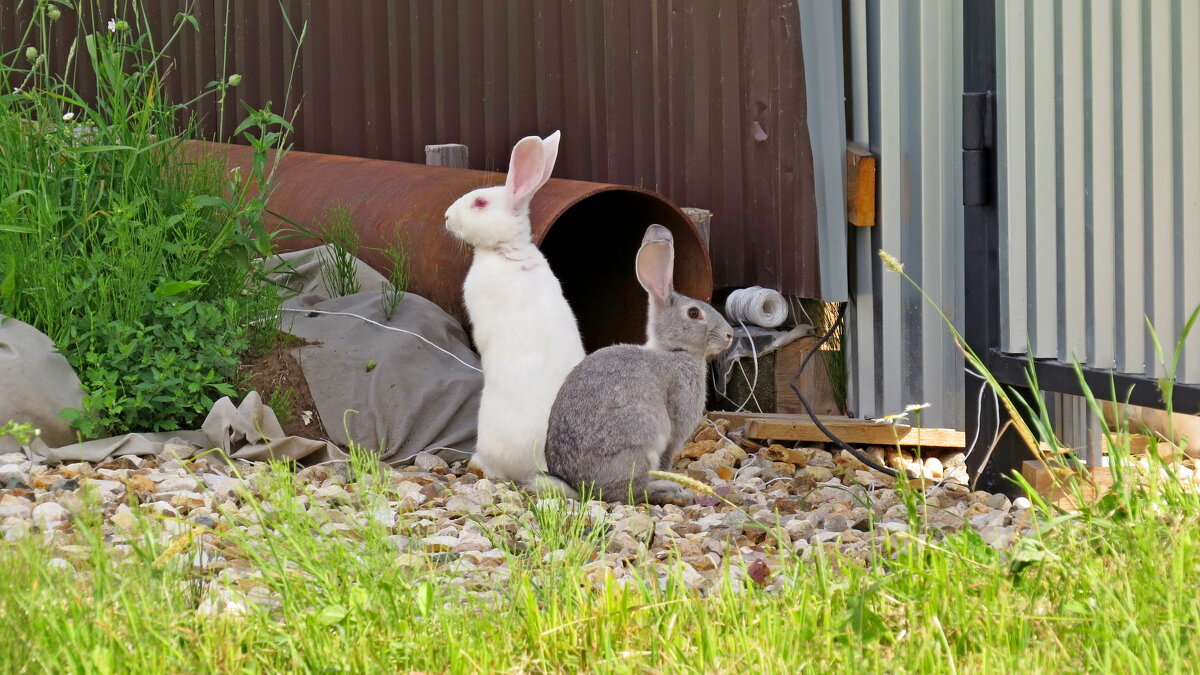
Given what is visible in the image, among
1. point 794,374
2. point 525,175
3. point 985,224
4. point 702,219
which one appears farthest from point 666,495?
point 702,219

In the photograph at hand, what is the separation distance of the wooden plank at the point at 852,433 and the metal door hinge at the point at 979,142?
1367 millimetres

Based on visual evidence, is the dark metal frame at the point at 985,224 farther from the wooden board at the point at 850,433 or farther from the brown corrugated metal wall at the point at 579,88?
the brown corrugated metal wall at the point at 579,88

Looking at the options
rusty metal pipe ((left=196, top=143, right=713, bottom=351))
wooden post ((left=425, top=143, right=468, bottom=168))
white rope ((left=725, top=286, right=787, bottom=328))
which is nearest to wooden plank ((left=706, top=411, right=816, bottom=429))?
white rope ((left=725, top=286, right=787, bottom=328))

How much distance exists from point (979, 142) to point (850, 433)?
154cm

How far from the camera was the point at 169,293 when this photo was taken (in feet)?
13.2

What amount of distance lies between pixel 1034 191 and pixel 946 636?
6.31 feet

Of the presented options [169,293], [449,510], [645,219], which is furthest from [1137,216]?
[169,293]

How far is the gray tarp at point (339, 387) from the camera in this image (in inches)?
150

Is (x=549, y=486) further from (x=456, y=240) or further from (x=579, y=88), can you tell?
(x=579, y=88)

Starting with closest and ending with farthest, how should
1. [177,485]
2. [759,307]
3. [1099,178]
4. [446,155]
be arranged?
[1099,178] → [177,485] → [759,307] → [446,155]

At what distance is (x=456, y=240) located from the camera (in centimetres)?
502

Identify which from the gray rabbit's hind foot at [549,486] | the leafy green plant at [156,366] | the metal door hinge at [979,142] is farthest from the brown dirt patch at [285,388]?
the metal door hinge at [979,142]

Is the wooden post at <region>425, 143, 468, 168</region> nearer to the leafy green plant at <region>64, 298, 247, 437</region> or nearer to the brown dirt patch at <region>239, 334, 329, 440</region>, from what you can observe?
the brown dirt patch at <region>239, 334, 329, 440</region>

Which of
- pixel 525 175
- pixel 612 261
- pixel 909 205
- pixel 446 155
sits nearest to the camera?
pixel 525 175
